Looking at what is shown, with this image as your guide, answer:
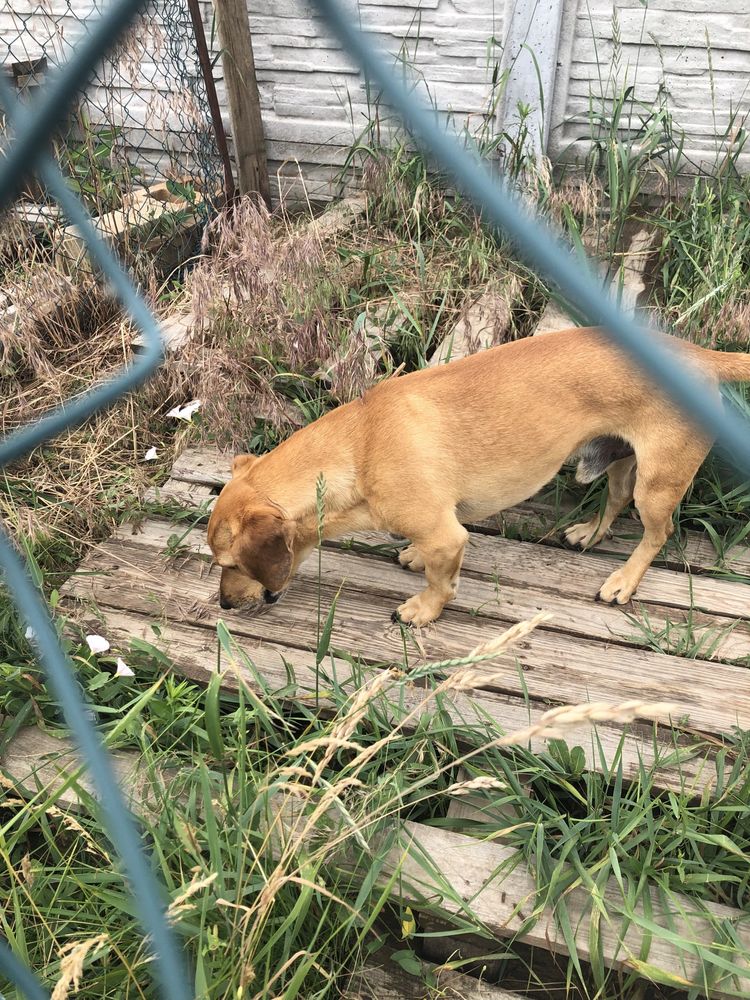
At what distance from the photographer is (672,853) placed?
222 cm

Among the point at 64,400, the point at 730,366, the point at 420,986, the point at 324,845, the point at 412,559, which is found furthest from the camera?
the point at 64,400

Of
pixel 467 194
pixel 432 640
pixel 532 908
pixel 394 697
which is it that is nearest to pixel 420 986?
pixel 532 908

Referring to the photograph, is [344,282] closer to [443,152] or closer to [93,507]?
[93,507]

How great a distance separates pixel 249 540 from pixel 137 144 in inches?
175

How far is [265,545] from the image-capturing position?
102 inches

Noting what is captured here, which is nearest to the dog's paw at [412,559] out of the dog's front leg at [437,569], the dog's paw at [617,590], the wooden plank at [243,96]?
the dog's front leg at [437,569]

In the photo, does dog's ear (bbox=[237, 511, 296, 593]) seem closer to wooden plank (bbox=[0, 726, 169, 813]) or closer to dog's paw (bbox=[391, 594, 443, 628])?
dog's paw (bbox=[391, 594, 443, 628])

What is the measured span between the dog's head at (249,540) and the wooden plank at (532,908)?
36.4 inches

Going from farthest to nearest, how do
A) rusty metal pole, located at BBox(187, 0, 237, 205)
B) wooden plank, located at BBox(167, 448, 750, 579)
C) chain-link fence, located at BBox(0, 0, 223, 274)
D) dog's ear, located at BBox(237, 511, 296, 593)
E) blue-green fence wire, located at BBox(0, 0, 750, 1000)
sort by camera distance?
chain-link fence, located at BBox(0, 0, 223, 274) → rusty metal pole, located at BBox(187, 0, 237, 205) → wooden plank, located at BBox(167, 448, 750, 579) → dog's ear, located at BBox(237, 511, 296, 593) → blue-green fence wire, located at BBox(0, 0, 750, 1000)

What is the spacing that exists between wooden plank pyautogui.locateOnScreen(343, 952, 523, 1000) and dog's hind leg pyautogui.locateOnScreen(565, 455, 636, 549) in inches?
68.2

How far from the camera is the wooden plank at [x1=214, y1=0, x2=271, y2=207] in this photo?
15.9ft

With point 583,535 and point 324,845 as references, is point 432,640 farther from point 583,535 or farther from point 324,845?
point 324,845

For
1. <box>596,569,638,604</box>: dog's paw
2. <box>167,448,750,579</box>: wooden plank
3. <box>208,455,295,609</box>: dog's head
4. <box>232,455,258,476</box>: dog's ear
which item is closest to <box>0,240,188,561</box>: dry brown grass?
<box>167,448,750,579</box>: wooden plank

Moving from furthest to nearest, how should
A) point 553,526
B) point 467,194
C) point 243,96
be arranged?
1. point 243,96
2. point 553,526
3. point 467,194
